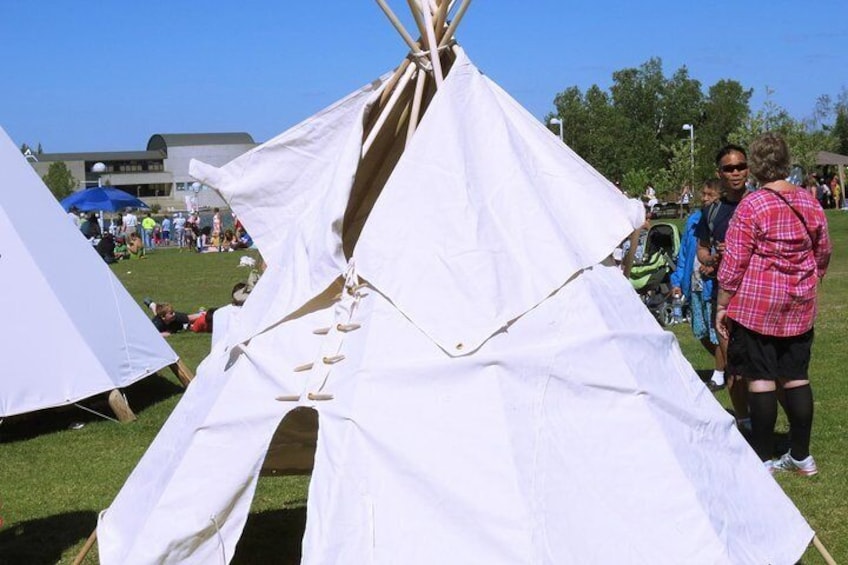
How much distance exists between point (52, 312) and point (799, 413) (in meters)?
5.72

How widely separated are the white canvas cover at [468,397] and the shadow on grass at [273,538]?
1.23 metres

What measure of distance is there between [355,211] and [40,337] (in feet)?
13.5

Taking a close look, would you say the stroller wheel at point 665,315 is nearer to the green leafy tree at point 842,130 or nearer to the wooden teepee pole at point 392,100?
the wooden teepee pole at point 392,100

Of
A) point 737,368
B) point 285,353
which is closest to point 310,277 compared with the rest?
point 285,353

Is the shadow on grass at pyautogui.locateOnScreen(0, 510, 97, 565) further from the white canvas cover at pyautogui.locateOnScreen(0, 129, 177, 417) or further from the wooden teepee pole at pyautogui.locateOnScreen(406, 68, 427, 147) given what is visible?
the wooden teepee pole at pyautogui.locateOnScreen(406, 68, 427, 147)

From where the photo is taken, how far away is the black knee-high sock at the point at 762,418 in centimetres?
619

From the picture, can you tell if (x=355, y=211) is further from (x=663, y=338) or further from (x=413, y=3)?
(x=663, y=338)

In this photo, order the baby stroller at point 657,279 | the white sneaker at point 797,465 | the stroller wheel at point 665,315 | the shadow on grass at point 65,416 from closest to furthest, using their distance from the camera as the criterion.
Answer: the white sneaker at point 797,465, the shadow on grass at point 65,416, the stroller wheel at point 665,315, the baby stroller at point 657,279

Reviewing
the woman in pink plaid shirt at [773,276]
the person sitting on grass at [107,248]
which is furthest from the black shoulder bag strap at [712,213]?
the person sitting on grass at [107,248]

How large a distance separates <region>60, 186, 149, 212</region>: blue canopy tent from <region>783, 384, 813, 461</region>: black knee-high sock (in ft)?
103

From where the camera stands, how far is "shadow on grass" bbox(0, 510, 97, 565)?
597 centimetres

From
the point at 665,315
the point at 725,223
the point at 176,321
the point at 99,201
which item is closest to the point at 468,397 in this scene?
the point at 725,223

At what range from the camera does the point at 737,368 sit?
625 cm

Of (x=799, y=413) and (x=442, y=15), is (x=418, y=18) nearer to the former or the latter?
(x=442, y=15)
